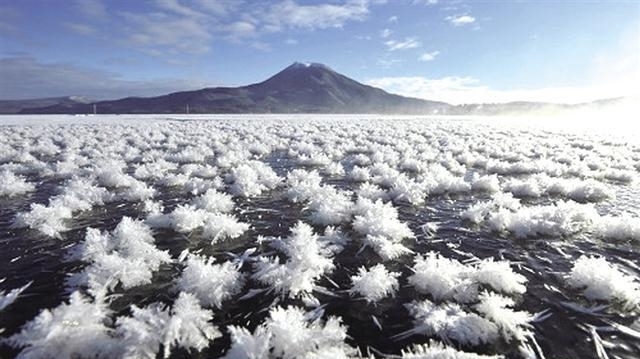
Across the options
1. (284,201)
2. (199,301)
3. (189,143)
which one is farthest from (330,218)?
(189,143)

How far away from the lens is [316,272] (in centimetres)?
700

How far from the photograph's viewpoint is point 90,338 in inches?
Result: 195

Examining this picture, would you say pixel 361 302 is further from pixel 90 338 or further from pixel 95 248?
pixel 95 248

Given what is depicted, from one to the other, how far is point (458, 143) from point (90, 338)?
1029 inches

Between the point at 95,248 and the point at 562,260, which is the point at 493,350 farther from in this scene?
the point at 95,248

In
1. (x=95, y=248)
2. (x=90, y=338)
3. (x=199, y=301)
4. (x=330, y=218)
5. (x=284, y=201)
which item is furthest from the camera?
(x=284, y=201)

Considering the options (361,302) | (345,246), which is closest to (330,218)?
(345,246)

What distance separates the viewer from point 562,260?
7.73 metres

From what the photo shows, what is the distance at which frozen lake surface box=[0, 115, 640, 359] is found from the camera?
5.13 meters

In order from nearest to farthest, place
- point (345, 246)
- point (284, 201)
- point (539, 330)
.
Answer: point (539, 330) → point (345, 246) → point (284, 201)

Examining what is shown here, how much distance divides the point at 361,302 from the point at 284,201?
6219 millimetres

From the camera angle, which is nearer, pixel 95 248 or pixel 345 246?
pixel 95 248

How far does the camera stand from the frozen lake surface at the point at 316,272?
5.13m

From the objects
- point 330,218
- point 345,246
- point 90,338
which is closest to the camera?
point 90,338
